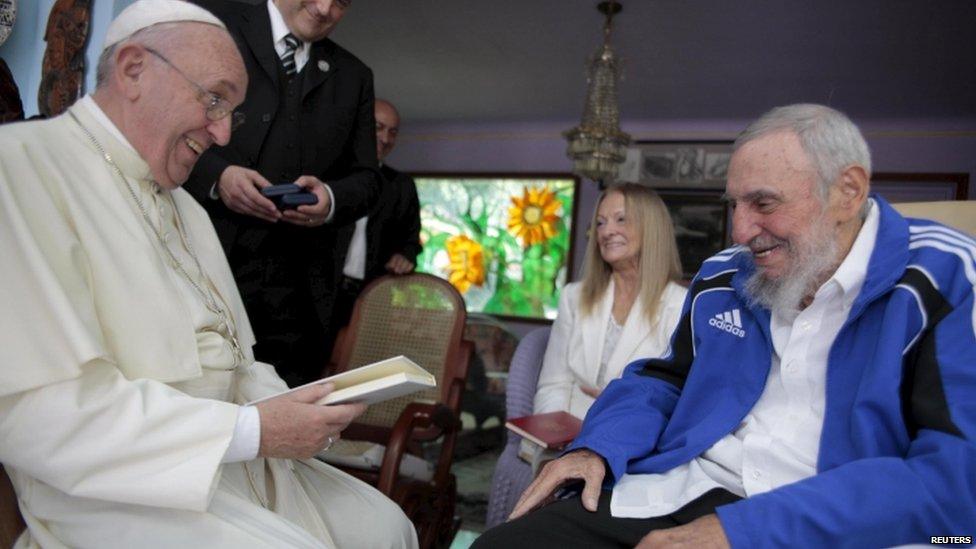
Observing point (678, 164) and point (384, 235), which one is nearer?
point (384, 235)

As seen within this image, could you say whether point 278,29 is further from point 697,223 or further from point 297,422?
point 697,223

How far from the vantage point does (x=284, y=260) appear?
2766mm

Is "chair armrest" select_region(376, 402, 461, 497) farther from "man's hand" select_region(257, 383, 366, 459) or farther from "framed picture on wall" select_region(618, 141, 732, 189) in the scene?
"framed picture on wall" select_region(618, 141, 732, 189)

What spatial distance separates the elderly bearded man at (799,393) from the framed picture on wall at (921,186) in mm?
6964

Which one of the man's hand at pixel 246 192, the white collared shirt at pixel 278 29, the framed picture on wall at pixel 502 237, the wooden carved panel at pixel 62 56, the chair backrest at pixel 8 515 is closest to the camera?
the chair backrest at pixel 8 515

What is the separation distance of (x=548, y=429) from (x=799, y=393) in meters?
0.84

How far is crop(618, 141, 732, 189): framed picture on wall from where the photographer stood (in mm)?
8430

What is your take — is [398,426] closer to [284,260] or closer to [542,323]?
[284,260]

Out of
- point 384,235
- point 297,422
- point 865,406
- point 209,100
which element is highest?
point 209,100

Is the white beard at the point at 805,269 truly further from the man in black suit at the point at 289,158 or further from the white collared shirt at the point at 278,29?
the white collared shirt at the point at 278,29

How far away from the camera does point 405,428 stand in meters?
2.44

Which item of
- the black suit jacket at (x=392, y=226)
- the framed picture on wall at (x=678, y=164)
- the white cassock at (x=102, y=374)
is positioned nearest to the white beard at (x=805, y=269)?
Result: the white cassock at (x=102, y=374)

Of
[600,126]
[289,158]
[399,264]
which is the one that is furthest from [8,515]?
[600,126]

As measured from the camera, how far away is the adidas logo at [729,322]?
1.84 m
